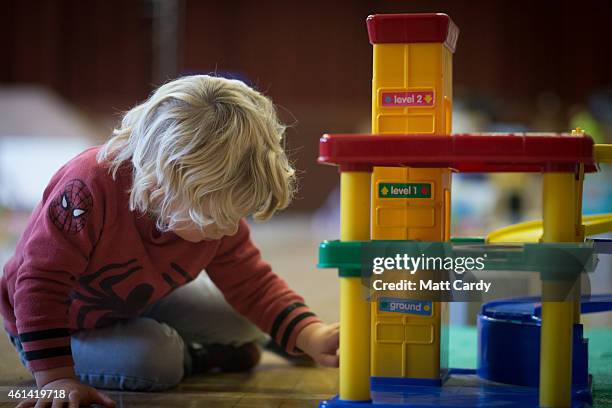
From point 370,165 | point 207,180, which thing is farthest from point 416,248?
point 207,180

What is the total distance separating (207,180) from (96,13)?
11.5ft

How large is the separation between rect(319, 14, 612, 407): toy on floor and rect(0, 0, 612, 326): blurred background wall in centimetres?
294

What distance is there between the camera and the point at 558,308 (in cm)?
66

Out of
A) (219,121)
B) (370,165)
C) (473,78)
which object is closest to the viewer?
(370,165)

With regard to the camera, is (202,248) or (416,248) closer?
(416,248)

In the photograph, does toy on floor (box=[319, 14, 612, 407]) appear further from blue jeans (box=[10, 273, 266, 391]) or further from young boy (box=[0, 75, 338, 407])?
blue jeans (box=[10, 273, 266, 391])

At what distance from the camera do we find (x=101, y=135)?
174 inches

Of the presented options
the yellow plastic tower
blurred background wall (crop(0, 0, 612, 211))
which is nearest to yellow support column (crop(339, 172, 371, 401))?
the yellow plastic tower

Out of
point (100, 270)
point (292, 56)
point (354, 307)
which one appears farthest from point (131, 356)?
point (292, 56)

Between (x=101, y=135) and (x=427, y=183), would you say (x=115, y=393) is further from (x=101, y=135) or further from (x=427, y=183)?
(x=101, y=135)

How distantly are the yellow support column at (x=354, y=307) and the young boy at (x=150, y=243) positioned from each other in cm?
14

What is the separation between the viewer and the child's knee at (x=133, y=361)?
0.89 metres

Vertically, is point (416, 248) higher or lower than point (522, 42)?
lower

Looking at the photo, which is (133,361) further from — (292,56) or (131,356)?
(292,56)
